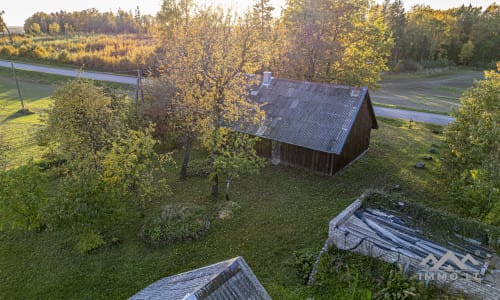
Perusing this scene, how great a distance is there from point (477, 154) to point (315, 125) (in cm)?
857

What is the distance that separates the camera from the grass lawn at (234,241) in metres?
12.5

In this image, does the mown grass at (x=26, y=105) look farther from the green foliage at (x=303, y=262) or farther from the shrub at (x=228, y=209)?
the green foliage at (x=303, y=262)

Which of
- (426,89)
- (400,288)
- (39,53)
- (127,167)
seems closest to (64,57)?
(39,53)

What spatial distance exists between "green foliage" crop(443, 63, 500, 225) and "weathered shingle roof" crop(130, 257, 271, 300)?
11.0 meters

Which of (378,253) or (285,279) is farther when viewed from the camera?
(285,279)

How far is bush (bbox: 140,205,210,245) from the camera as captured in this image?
14.7 m

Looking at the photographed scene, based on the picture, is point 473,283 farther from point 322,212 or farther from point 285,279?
point 322,212

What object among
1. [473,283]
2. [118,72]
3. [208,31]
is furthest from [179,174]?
[118,72]

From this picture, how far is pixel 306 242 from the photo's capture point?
14211 mm

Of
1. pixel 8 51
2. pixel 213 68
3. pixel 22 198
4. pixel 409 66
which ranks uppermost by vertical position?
pixel 213 68

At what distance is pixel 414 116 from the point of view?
115ft

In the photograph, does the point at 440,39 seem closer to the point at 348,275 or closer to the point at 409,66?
the point at 409,66

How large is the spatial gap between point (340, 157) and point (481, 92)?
26.1ft

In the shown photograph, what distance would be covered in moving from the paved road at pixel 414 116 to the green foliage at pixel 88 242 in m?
31.0
